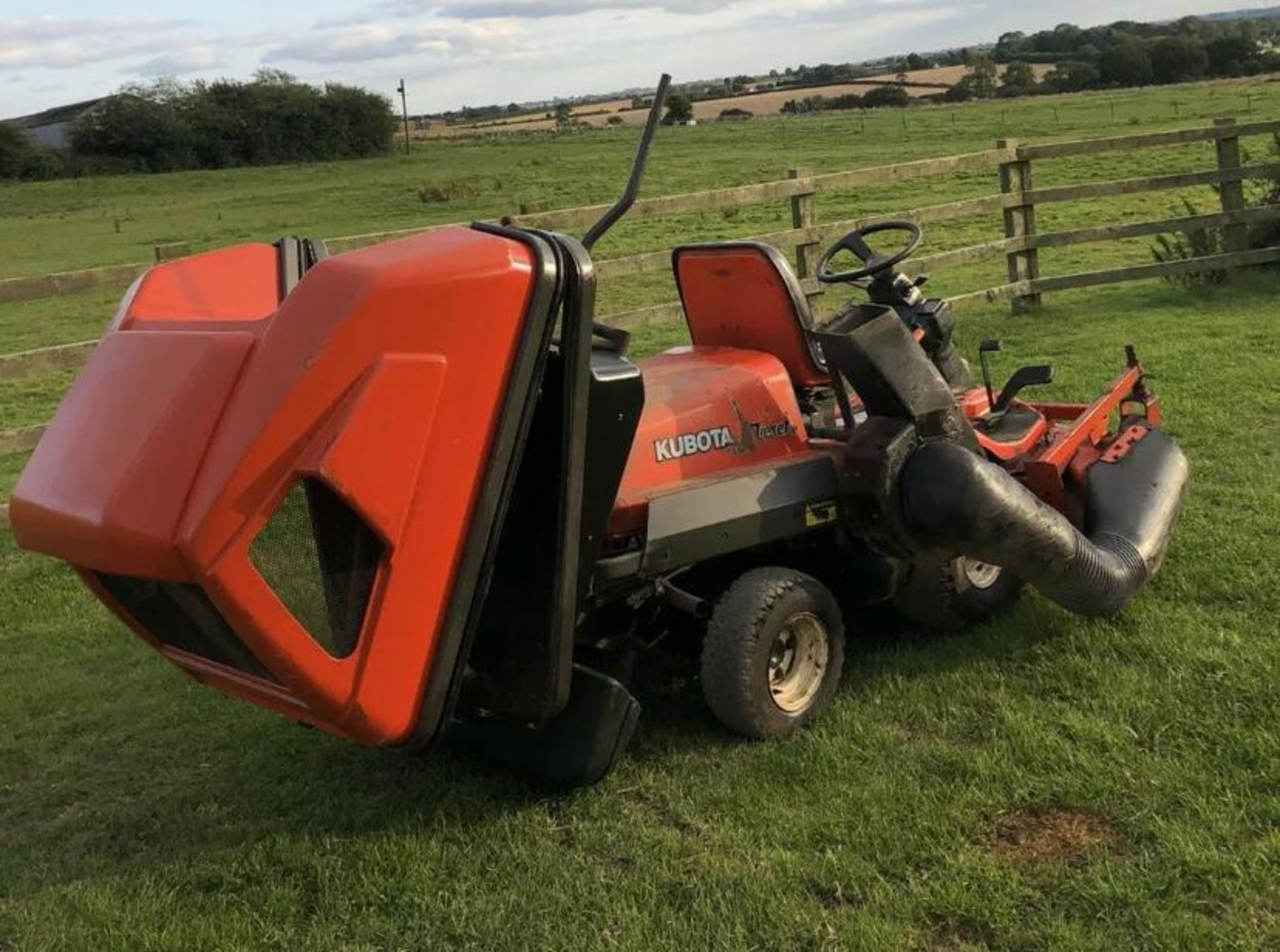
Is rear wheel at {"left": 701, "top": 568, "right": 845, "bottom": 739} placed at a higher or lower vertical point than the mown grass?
higher

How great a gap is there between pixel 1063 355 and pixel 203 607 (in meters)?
7.57

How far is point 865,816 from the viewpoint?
312cm

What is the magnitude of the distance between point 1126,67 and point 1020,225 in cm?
6245

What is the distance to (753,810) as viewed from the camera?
321cm

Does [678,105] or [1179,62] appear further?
[1179,62]

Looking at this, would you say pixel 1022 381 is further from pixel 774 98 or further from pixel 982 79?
pixel 982 79

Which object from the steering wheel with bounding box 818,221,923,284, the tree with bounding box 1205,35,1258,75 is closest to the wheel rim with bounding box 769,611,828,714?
the steering wheel with bounding box 818,221,923,284

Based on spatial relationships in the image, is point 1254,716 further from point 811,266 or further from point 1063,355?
point 811,266

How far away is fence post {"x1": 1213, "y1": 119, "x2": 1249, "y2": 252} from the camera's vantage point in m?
11.2

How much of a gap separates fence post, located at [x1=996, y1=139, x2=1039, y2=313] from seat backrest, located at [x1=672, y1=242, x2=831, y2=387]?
24.6ft

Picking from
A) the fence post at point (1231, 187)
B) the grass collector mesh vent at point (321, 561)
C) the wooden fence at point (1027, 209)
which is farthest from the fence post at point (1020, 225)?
the grass collector mesh vent at point (321, 561)

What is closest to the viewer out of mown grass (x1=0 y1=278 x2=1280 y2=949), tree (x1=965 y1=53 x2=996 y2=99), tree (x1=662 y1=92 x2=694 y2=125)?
mown grass (x1=0 y1=278 x2=1280 y2=949)

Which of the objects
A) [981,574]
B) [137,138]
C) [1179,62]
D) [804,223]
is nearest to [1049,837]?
[981,574]

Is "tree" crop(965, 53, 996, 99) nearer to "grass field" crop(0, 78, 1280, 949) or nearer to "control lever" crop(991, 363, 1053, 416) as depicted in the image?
"control lever" crop(991, 363, 1053, 416)
